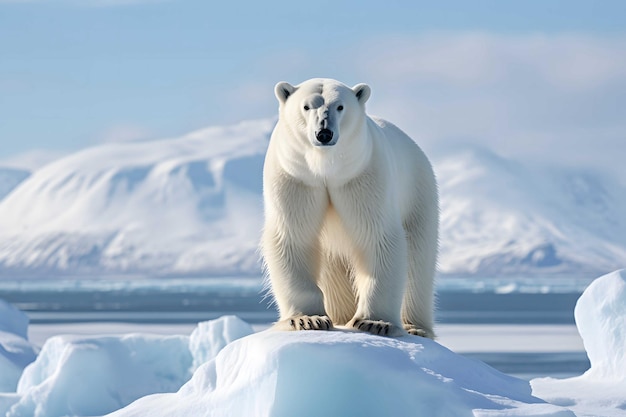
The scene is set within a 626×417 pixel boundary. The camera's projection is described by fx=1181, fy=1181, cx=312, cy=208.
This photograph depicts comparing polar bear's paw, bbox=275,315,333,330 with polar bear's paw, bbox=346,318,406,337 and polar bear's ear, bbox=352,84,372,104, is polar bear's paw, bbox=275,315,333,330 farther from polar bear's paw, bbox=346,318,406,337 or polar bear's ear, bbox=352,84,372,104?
polar bear's ear, bbox=352,84,372,104

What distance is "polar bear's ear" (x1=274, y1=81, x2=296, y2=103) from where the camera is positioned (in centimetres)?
736

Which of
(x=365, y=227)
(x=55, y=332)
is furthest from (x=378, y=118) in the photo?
(x=55, y=332)

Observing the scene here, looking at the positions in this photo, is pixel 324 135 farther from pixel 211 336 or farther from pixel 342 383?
pixel 211 336

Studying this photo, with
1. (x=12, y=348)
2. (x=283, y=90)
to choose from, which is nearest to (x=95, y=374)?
(x=12, y=348)

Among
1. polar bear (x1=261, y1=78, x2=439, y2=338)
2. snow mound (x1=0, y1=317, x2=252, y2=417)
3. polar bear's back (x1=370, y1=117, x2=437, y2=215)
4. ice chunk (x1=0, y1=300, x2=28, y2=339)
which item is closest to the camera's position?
polar bear (x1=261, y1=78, x2=439, y2=338)

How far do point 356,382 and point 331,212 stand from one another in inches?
43.8

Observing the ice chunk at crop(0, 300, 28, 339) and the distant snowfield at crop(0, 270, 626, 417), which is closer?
the distant snowfield at crop(0, 270, 626, 417)

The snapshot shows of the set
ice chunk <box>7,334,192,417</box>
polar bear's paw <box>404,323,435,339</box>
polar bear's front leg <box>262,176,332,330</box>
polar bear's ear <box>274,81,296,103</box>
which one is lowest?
ice chunk <box>7,334,192,417</box>

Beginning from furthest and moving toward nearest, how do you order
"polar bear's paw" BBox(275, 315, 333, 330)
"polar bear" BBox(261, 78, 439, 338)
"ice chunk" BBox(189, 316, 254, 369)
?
1. "ice chunk" BBox(189, 316, 254, 369)
2. "polar bear's paw" BBox(275, 315, 333, 330)
3. "polar bear" BBox(261, 78, 439, 338)

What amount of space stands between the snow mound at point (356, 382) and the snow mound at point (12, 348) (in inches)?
447

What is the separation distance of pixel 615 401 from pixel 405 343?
5.97 m

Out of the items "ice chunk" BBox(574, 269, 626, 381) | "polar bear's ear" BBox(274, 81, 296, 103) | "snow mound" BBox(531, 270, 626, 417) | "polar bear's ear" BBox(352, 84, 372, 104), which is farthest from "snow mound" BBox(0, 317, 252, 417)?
"polar bear's ear" BBox(352, 84, 372, 104)

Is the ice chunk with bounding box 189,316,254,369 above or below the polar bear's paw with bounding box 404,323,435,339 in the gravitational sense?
below

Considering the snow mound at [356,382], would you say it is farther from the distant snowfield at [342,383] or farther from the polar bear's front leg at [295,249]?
the polar bear's front leg at [295,249]
